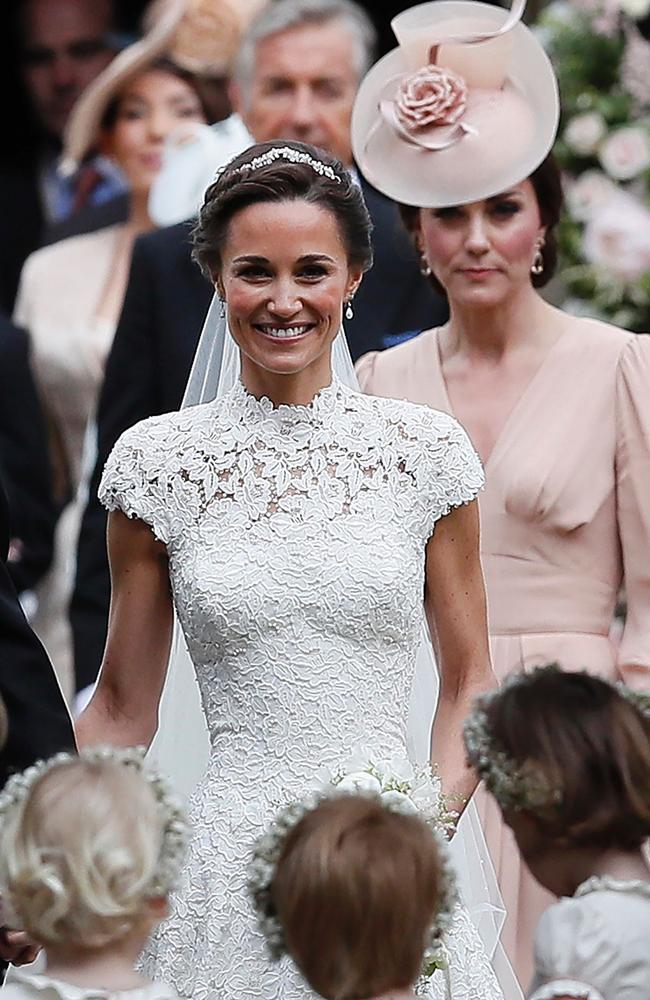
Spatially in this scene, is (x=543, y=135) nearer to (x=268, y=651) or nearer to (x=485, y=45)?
(x=485, y=45)

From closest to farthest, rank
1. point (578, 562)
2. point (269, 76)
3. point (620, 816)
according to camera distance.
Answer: point (620, 816) → point (578, 562) → point (269, 76)

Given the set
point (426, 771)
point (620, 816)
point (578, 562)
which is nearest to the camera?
point (620, 816)

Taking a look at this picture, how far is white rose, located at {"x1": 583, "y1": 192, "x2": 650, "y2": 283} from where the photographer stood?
857 centimetres

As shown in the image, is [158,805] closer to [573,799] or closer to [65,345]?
[573,799]

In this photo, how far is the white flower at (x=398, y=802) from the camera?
14.1 feet

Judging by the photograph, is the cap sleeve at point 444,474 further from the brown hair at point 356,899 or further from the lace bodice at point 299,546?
the brown hair at point 356,899

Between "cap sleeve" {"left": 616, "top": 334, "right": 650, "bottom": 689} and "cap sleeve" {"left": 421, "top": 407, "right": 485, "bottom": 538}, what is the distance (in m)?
0.86

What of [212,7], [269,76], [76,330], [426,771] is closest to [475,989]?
[426,771]

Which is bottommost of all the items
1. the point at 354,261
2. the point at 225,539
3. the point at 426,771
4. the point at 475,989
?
the point at 475,989

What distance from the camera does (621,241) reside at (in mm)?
8586

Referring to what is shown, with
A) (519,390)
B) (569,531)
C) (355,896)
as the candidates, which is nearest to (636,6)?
(519,390)

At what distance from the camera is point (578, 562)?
19.9ft

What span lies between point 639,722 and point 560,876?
0.27 meters

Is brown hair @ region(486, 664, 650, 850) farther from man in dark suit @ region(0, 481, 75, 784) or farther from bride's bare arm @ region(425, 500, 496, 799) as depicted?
man in dark suit @ region(0, 481, 75, 784)
